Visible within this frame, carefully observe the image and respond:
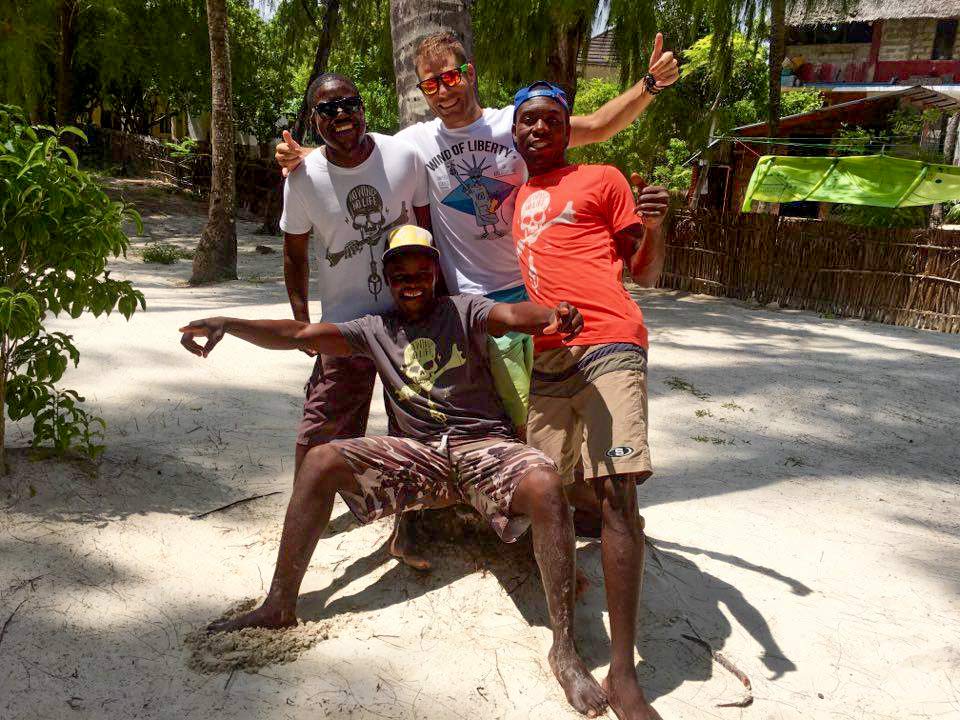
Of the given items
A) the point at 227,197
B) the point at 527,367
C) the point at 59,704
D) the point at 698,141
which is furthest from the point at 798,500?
the point at 698,141

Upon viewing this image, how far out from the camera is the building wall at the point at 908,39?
Result: 24812 mm

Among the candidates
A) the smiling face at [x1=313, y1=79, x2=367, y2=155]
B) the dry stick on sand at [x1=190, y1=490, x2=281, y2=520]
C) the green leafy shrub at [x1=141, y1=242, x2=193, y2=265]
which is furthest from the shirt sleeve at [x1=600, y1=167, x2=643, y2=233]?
the green leafy shrub at [x1=141, y1=242, x2=193, y2=265]

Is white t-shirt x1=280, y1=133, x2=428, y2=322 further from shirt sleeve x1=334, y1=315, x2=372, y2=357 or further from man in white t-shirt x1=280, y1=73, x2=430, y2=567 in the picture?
shirt sleeve x1=334, y1=315, x2=372, y2=357

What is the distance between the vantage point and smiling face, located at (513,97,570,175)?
3033 mm

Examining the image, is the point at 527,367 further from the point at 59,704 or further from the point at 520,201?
the point at 59,704

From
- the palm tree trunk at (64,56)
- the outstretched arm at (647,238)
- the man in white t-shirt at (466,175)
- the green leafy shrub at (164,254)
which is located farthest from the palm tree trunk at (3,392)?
the palm tree trunk at (64,56)

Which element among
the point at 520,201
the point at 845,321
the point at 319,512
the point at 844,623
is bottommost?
the point at 845,321

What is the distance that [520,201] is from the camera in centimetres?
315

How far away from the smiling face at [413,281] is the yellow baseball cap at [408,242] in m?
0.02

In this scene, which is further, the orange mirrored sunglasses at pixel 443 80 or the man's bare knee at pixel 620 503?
the orange mirrored sunglasses at pixel 443 80

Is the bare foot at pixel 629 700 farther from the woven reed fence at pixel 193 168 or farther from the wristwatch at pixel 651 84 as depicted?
the woven reed fence at pixel 193 168

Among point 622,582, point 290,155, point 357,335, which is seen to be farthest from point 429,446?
point 290,155

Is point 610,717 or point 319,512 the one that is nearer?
point 610,717

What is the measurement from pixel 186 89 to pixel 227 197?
13232 mm
